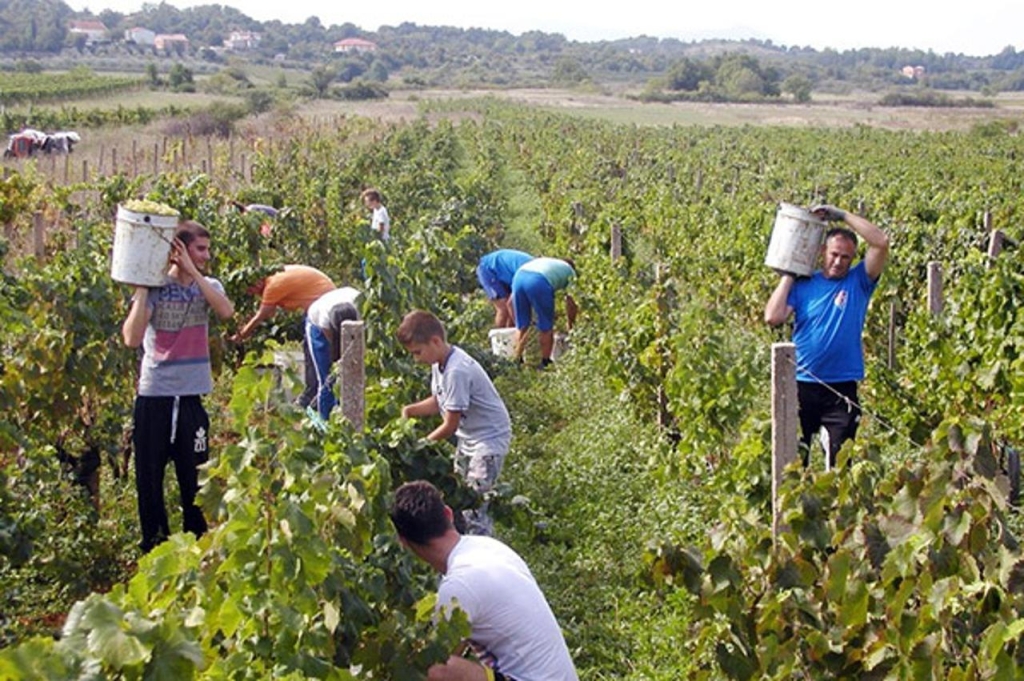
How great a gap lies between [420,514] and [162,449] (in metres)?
2.33

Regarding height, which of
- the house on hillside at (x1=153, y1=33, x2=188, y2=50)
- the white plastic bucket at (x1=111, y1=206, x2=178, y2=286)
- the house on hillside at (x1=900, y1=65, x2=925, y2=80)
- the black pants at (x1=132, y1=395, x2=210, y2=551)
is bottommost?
the black pants at (x1=132, y1=395, x2=210, y2=551)

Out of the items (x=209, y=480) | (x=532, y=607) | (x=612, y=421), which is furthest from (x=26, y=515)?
(x=612, y=421)

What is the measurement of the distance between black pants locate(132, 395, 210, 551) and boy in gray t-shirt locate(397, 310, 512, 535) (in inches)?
37.9

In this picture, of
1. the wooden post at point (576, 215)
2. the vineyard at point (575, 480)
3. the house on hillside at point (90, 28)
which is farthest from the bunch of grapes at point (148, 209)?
the house on hillside at point (90, 28)

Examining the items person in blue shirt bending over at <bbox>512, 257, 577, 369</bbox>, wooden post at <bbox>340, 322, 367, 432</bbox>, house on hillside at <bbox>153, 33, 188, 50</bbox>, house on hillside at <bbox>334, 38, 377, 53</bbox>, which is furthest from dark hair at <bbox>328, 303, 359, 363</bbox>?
house on hillside at <bbox>334, 38, 377, 53</bbox>

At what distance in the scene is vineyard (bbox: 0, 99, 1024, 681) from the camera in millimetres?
3277

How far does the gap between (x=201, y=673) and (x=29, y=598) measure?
3108 millimetres

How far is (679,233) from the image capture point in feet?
48.8

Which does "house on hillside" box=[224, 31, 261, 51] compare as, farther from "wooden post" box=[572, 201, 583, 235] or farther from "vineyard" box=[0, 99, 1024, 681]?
"vineyard" box=[0, 99, 1024, 681]

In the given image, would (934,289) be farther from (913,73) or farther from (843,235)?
(913,73)

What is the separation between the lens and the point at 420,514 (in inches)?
157

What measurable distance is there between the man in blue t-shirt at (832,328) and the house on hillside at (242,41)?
180859 mm

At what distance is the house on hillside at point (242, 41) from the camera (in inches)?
7121

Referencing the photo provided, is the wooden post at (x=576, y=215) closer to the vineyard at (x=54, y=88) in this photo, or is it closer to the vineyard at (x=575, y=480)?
the vineyard at (x=575, y=480)
